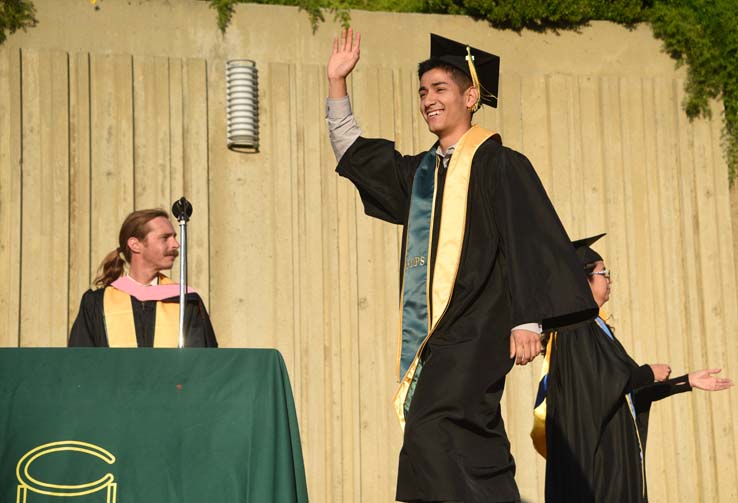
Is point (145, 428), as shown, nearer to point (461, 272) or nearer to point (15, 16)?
point (461, 272)

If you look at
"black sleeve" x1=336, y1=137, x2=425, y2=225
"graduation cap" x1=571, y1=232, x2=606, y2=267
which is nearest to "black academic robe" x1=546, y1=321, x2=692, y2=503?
"graduation cap" x1=571, y1=232, x2=606, y2=267

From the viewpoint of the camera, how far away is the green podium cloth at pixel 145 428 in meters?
3.73

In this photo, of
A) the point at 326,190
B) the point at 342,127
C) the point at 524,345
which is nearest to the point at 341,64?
the point at 342,127

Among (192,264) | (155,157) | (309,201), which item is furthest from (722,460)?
(155,157)

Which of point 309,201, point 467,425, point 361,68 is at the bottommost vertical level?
point 467,425

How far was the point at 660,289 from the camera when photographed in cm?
794

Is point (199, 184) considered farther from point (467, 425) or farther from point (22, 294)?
point (467, 425)

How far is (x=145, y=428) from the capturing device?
382 centimetres

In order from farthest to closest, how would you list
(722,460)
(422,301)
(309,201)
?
(722,460) < (309,201) < (422,301)

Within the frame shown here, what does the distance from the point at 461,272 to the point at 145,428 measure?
46.2 inches

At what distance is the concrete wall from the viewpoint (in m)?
6.99

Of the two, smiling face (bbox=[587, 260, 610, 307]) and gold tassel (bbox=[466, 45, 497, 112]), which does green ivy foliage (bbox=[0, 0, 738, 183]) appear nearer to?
smiling face (bbox=[587, 260, 610, 307])

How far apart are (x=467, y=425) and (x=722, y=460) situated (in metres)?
4.82

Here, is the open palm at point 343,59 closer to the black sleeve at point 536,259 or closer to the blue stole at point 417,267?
the blue stole at point 417,267
